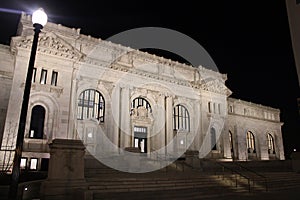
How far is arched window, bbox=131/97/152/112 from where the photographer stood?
3050cm

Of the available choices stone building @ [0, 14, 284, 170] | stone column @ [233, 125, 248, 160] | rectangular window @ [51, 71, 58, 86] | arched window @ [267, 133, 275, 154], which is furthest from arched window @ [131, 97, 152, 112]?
arched window @ [267, 133, 275, 154]

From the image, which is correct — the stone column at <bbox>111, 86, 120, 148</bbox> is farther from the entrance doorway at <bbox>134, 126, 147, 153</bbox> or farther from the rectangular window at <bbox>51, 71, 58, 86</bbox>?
the rectangular window at <bbox>51, 71, 58, 86</bbox>

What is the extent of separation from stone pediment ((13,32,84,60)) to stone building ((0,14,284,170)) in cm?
9

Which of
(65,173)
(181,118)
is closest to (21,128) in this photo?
(65,173)

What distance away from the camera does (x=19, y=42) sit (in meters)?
22.5

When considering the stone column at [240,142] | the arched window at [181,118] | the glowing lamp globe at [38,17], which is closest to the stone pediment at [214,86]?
the arched window at [181,118]

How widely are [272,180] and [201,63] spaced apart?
2526 cm

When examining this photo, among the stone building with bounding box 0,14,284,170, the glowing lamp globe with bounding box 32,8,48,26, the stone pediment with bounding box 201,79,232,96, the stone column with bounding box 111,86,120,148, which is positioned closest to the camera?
the glowing lamp globe with bounding box 32,8,48,26

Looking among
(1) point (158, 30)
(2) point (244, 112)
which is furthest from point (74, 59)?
(2) point (244, 112)

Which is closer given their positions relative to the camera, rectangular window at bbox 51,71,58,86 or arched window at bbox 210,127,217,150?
rectangular window at bbox 51,71,58,86

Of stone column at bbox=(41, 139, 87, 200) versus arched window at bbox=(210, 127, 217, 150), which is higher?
A: arched window at bbox=(210, 127, 217, 150)

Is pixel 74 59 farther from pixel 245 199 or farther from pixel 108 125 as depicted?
pixel 245 199

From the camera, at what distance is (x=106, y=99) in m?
27.5

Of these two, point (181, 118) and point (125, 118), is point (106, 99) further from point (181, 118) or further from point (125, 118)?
point (181, 118)
